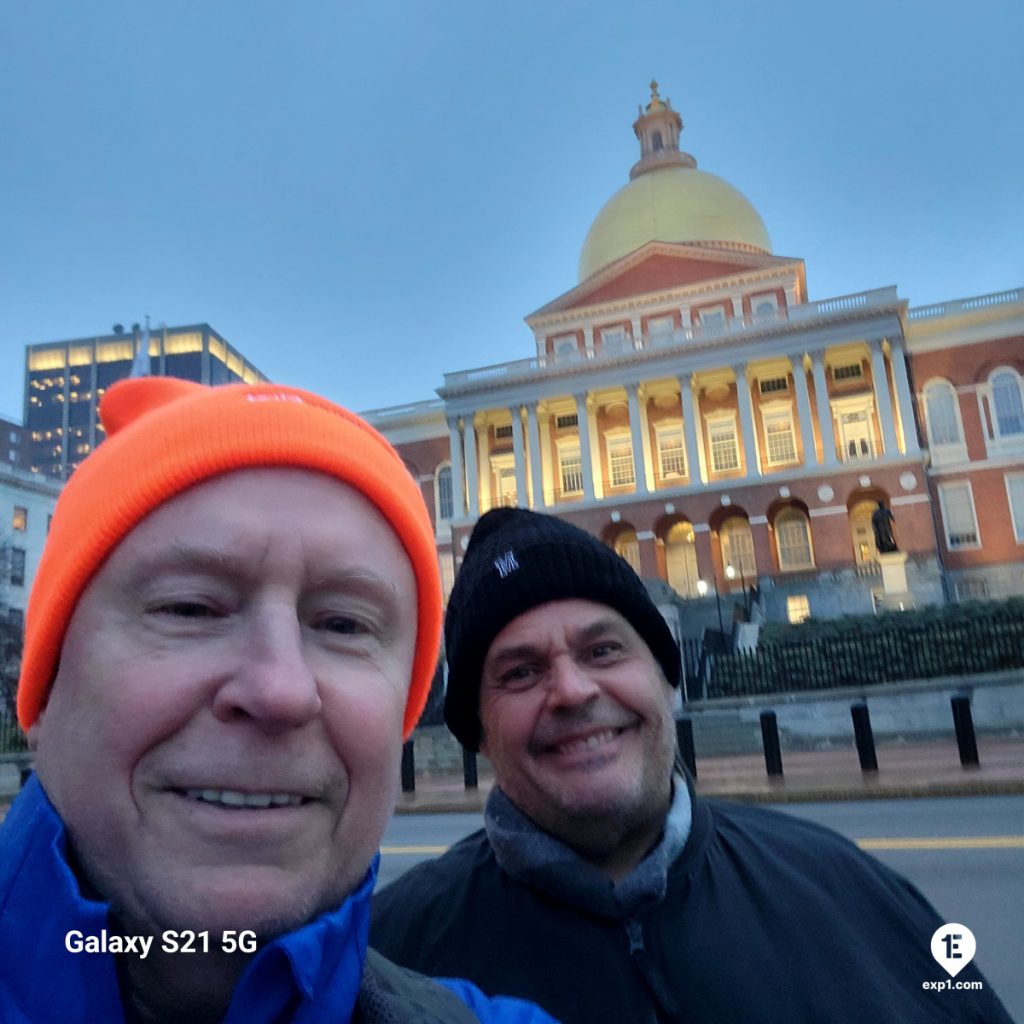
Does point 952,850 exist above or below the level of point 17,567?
below

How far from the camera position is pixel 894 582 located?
2905cm

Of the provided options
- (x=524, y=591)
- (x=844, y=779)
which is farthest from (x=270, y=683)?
(x=844, y=779)

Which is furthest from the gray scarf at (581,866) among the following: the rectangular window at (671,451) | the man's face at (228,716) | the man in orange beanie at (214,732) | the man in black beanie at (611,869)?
the rectangular window at (671,451)

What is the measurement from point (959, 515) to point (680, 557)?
13.6 m

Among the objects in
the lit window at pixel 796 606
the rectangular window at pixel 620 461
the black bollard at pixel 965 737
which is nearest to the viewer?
the black bollard at pixel 965 737

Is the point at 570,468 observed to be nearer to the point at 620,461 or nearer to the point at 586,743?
the point at 620,461

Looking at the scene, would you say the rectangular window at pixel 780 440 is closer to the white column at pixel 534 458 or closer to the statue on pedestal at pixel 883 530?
the white column at pixel 534 458

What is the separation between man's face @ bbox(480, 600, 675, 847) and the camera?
7.77 ft

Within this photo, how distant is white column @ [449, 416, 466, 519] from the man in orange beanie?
42.7 meters

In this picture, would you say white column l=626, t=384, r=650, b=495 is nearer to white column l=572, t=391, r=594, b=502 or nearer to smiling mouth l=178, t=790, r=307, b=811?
white column l=572, t=391, r=594, b=502

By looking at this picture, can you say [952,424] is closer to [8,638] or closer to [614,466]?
[614,466]

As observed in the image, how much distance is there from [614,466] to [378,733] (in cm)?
4250

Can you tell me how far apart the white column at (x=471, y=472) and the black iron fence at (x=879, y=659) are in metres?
26.3

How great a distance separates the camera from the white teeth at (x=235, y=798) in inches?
44.5
